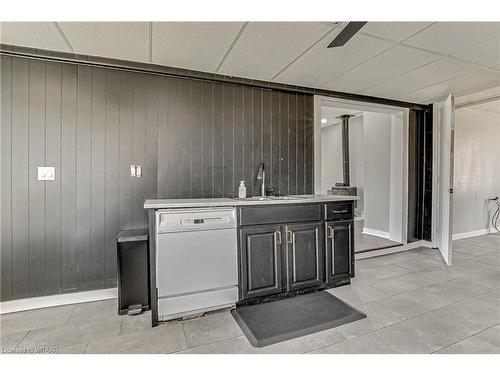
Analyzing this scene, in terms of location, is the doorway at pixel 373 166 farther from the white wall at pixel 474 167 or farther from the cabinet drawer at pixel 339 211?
the white wall at pixel 474 167

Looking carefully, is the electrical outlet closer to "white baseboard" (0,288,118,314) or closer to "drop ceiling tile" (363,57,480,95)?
"white baseboard" (0,288,118,314)

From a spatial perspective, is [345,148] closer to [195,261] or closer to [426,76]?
[426,76]

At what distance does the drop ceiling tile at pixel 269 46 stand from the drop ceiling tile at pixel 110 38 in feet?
2.61

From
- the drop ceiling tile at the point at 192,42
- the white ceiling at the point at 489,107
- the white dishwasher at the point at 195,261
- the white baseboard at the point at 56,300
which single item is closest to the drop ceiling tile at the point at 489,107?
the white ceiling at the point at 489,107

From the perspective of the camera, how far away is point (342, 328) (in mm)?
2041

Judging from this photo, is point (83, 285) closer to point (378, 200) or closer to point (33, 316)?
point (33, 316)

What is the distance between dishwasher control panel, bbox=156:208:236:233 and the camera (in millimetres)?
2109

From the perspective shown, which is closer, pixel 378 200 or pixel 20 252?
pixel 20 252

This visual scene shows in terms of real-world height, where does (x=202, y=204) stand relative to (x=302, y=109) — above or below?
below

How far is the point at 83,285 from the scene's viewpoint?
2.54 m

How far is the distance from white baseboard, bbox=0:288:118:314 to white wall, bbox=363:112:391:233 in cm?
456

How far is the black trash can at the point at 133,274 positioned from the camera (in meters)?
2.29

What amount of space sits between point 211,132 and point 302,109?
1.27m

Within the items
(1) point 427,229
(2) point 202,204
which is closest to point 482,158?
(1) point 427,229
